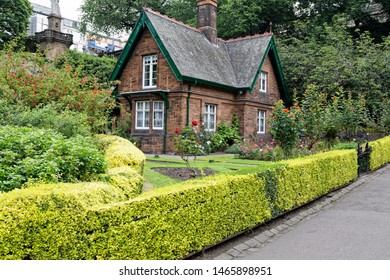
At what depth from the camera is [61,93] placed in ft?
41.3

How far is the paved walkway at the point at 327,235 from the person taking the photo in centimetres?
540

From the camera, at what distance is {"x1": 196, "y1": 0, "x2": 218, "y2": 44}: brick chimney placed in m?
24.4

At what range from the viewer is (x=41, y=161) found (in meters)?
5.30

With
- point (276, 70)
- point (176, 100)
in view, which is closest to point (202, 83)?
point (176, 100)

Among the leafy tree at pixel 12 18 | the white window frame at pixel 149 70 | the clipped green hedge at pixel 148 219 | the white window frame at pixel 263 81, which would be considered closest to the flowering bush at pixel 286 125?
the clipped green hedge at pixel 148 219

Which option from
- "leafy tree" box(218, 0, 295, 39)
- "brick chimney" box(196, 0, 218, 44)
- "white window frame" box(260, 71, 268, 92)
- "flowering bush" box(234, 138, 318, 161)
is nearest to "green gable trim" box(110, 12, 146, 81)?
"brick chimney" box(196, 0, 218, 44)

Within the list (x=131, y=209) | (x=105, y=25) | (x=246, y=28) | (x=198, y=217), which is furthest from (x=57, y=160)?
(x=105, y=25)

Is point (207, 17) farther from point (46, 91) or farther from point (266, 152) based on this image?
point (46, 91)

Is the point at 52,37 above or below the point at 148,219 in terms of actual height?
above

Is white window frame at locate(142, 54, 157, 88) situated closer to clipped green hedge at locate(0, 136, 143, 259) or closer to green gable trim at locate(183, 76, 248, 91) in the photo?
green gable trim at locate(183, 76, 248, 91)

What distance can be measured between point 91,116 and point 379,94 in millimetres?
20259

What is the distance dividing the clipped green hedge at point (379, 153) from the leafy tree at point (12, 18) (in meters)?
32.3

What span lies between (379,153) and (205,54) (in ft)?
39.2

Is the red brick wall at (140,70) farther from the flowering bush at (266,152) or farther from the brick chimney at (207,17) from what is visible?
the brick chimney at (207,17)
